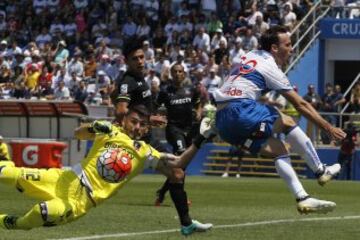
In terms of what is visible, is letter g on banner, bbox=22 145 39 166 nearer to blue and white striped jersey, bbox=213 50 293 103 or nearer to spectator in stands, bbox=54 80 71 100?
spectator in stands, bbox=54 80 71 100

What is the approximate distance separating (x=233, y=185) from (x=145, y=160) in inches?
523

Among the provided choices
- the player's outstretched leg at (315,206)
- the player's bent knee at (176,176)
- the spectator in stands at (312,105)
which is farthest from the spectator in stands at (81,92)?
the player's outstretched leg at (315,206)

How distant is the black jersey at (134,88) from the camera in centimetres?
1498

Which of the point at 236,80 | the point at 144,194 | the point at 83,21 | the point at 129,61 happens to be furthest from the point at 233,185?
the point at 83,21

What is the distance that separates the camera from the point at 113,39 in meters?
39.2

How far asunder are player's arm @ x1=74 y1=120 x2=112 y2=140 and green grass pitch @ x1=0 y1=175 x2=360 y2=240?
132 centimetres

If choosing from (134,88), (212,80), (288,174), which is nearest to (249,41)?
(212,80)

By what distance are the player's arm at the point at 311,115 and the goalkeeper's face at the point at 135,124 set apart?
1880 mm

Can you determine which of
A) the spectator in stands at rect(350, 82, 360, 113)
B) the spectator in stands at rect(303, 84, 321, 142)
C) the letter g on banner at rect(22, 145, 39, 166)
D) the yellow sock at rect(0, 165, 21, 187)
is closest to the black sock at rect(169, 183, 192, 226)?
the yellow sock at rect(0, 165, 21, 187)

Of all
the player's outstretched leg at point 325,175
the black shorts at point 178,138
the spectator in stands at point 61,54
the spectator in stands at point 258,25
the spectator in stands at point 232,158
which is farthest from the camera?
the spectator in stands at point 61,54

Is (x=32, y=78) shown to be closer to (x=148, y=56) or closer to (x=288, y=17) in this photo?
(x=148, y=56)

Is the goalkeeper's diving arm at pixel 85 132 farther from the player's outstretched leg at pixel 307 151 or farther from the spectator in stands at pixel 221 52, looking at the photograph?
the spectator in stands at pixel 221 52

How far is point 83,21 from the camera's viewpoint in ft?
135

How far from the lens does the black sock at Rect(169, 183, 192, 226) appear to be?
12.5 m
